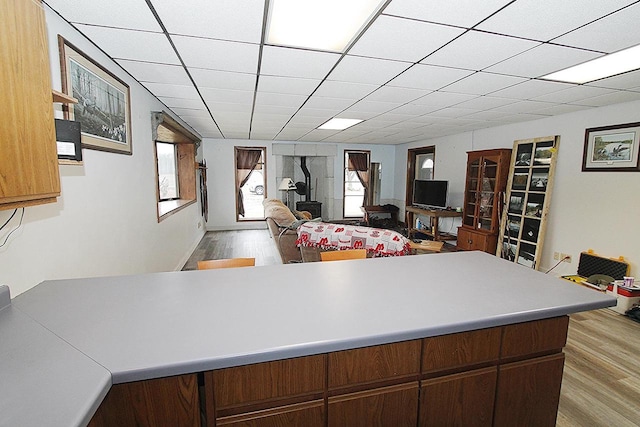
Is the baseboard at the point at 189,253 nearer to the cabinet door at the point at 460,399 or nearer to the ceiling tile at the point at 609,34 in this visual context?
the cabinet door at the point at 460,399

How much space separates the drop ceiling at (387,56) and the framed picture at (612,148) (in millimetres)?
335

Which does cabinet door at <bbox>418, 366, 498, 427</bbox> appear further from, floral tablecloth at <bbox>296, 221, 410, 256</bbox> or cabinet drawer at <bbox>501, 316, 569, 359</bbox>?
floral tablecloth at <bbox>296, 221, 410, 256</bbox>

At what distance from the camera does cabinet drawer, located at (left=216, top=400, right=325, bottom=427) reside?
0.98 m

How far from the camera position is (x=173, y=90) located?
3.01m

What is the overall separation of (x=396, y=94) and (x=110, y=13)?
8.00 ft

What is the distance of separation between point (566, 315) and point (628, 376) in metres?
1.58

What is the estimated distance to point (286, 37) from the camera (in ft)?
6.05

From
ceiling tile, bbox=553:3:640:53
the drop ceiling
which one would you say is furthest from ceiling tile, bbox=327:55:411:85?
ceiling tile, bbox=553:3:640:53

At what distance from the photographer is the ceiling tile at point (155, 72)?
2.32m

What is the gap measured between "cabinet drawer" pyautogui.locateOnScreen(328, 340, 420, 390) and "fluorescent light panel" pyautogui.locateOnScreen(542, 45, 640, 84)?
253 cm

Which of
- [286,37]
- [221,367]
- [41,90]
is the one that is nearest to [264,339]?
[221,367]

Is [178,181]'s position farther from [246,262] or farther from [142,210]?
[246,262]

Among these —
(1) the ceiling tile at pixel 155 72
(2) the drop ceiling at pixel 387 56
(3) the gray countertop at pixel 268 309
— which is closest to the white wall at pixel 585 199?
(2) the drop ceiling at pixel 387 56

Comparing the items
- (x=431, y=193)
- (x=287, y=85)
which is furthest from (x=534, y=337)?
(x=431, y=193)
